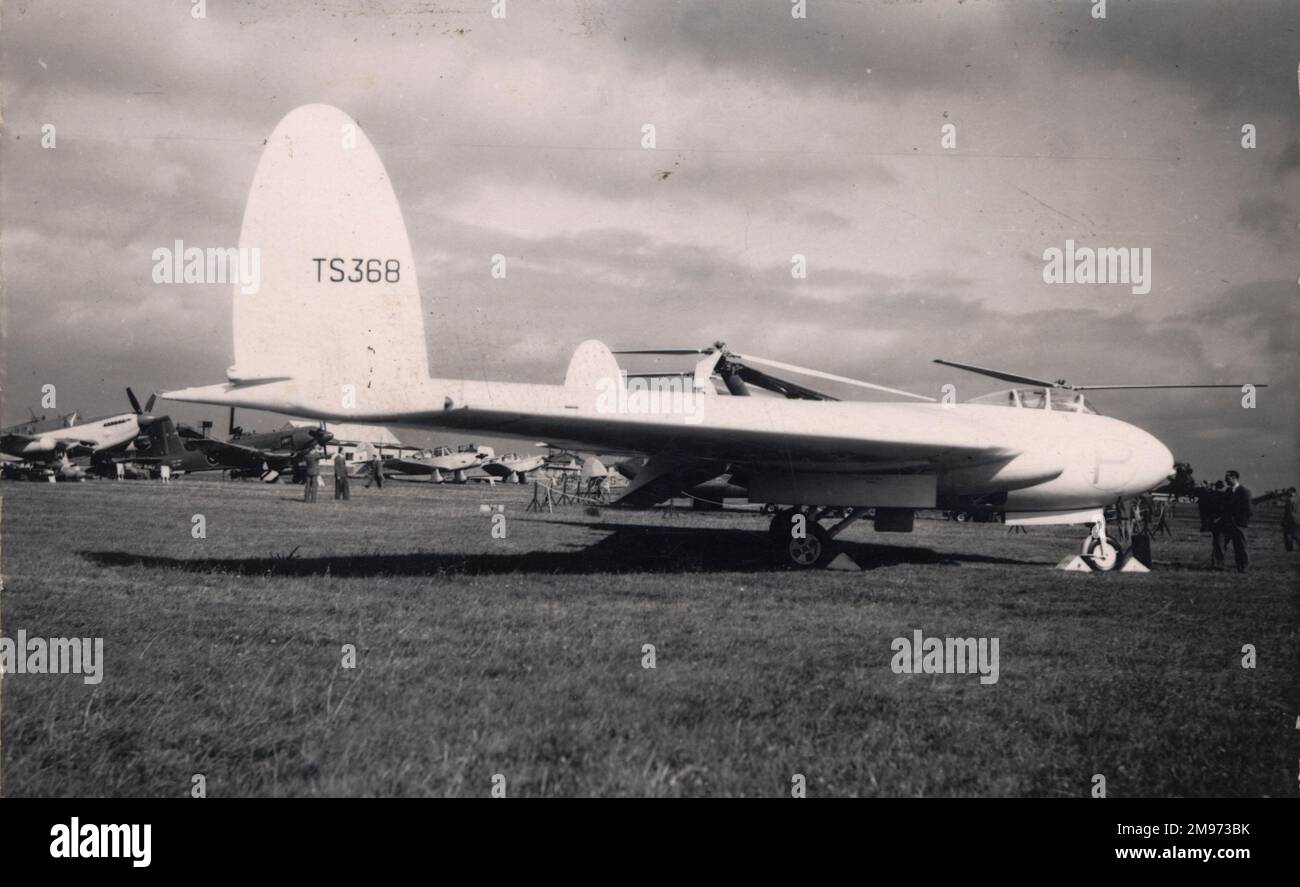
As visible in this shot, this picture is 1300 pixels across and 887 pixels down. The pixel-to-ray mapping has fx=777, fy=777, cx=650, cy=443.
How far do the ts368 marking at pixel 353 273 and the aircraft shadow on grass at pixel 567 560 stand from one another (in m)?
2.88

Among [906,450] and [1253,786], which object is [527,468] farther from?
[1253,786]

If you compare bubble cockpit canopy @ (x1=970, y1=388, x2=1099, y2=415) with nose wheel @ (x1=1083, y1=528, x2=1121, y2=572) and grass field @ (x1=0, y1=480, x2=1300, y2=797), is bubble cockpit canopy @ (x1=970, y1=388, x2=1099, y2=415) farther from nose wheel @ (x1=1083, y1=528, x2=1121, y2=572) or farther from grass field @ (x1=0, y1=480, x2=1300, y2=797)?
grass field @ (x1=0, y1=480, x2=1300, y2=797)

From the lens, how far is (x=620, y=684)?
4148 mm

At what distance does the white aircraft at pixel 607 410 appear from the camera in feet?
22.3

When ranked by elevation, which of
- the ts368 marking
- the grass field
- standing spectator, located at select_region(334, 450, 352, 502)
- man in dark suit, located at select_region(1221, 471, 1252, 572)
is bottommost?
the grass field

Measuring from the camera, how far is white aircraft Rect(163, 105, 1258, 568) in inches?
268

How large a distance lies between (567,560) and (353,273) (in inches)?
172

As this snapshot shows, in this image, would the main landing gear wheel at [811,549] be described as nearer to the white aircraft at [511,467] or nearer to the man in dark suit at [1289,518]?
the man in dark suit at [1289,518]

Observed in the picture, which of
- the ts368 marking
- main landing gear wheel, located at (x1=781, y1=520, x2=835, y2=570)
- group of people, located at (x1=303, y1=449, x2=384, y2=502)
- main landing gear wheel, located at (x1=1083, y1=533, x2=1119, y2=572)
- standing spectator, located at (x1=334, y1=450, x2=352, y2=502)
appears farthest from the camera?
standing spectator, located at (x1=334, y1=450, x2=352, y2=502)

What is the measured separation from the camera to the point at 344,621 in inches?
219

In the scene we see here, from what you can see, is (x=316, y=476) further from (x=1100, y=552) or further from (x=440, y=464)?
(x=440, y=464)

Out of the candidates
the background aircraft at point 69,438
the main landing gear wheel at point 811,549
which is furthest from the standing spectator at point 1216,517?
A: the background aircraft at point 69,438

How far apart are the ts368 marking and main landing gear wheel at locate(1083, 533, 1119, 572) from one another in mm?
9194

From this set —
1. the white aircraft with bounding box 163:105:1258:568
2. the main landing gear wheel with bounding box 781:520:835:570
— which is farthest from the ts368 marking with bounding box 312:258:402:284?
the main landing gear wheel with bounding box 781:520:835:570
